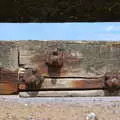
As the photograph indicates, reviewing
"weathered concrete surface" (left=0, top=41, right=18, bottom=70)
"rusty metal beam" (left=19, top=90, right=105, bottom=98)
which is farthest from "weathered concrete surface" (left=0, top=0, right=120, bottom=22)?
"rusty metal beam" (left=19, top=90, right=105, bottom=98)

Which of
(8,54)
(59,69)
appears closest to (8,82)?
(8,54)

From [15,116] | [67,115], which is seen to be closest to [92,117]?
[67,115]

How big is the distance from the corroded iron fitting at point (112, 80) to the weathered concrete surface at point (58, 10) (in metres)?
0.35

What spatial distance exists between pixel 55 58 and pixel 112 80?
34 centimetres

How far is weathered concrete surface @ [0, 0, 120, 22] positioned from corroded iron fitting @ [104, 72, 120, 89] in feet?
1.15

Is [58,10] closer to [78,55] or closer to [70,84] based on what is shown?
[78,55]

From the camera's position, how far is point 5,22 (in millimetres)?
2311

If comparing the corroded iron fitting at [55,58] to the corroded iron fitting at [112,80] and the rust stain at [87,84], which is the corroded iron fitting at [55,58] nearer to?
the rust stain at [87,84]

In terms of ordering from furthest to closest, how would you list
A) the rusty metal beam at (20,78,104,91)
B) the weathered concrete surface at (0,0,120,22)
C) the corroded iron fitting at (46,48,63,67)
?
the rusty metal beam at (20,78,104,91) < the corroded iron fitting at (46,48,63,67) < the weathered concrete surface at (0,0,120,22)

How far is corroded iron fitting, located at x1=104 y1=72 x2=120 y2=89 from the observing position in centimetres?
244

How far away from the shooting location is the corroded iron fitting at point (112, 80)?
8.00 ft

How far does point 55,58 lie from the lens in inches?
94.3

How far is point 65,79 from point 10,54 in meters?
0.35

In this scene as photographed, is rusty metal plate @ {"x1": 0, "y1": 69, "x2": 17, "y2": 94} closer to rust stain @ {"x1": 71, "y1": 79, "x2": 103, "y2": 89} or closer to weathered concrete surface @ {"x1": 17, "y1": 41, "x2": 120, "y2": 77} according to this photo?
weathered concrete surface @ {"x1": 17, "y1": 41, "x2": 120, "y2": 77}
